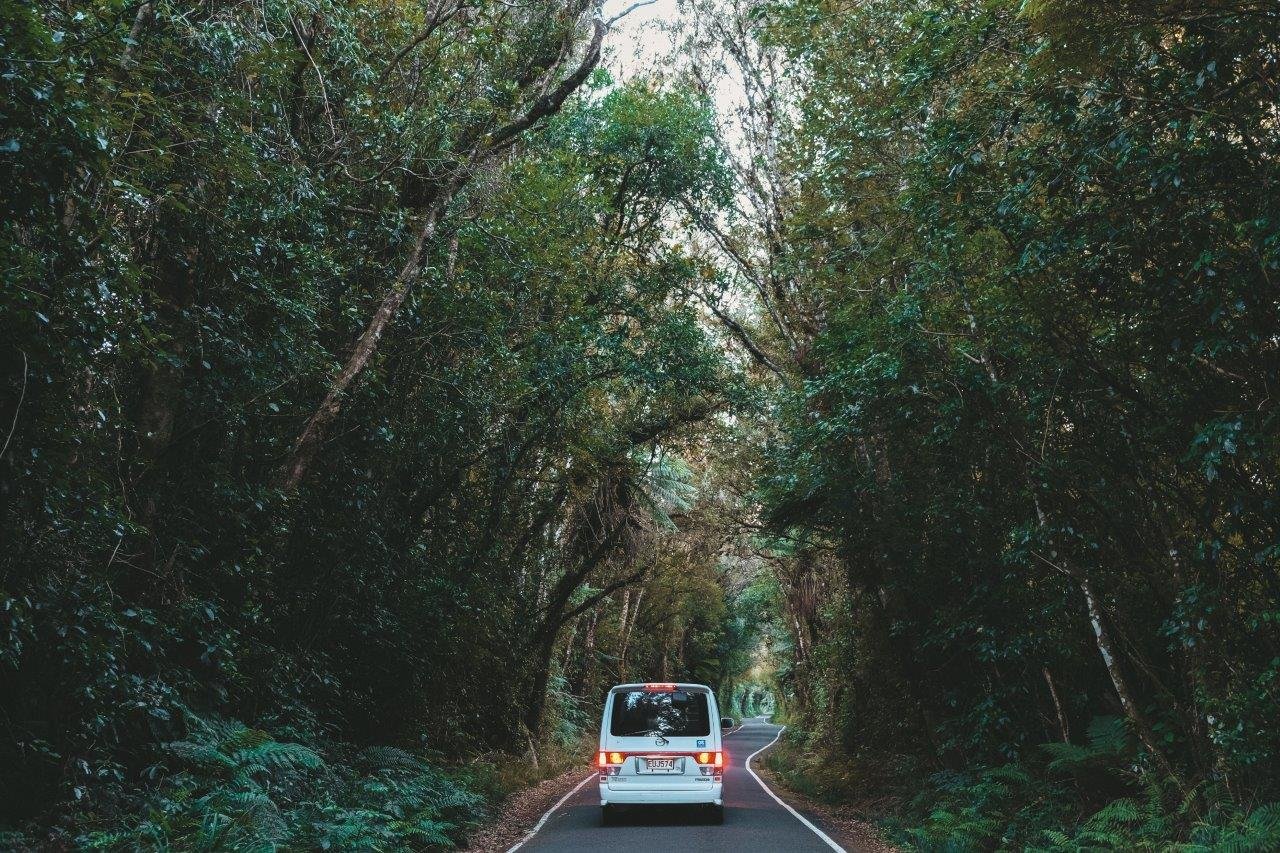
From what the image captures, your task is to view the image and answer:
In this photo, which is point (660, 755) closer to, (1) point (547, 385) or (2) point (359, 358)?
(1) point (547, 385)

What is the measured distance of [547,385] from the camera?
14938mm

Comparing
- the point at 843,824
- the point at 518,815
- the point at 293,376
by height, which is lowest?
the point at 843,824

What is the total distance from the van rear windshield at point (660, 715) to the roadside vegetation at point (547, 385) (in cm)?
215

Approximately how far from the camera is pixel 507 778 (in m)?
16.3

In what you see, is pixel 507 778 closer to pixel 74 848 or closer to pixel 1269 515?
pixel 74 848

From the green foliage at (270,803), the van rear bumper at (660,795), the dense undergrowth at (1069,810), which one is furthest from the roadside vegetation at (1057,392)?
the green foliage at (270,803)

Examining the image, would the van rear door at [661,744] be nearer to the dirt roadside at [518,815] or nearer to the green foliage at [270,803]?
the dirt roadside at [518,815]

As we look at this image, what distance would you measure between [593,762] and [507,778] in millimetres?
11659

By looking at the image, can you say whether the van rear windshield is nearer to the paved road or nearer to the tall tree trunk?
the paved road

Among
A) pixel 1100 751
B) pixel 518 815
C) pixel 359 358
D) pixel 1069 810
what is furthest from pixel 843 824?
pixel 359 358

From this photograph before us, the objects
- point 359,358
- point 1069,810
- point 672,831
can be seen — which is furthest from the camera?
point 672,831

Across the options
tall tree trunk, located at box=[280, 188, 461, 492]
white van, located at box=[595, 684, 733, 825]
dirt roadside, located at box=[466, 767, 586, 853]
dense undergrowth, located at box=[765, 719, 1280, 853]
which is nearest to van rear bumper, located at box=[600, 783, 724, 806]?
white van, located at box=[595, 684, 733, 825]

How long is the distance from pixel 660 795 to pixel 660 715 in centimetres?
100

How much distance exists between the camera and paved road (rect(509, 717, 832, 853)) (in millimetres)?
10102
